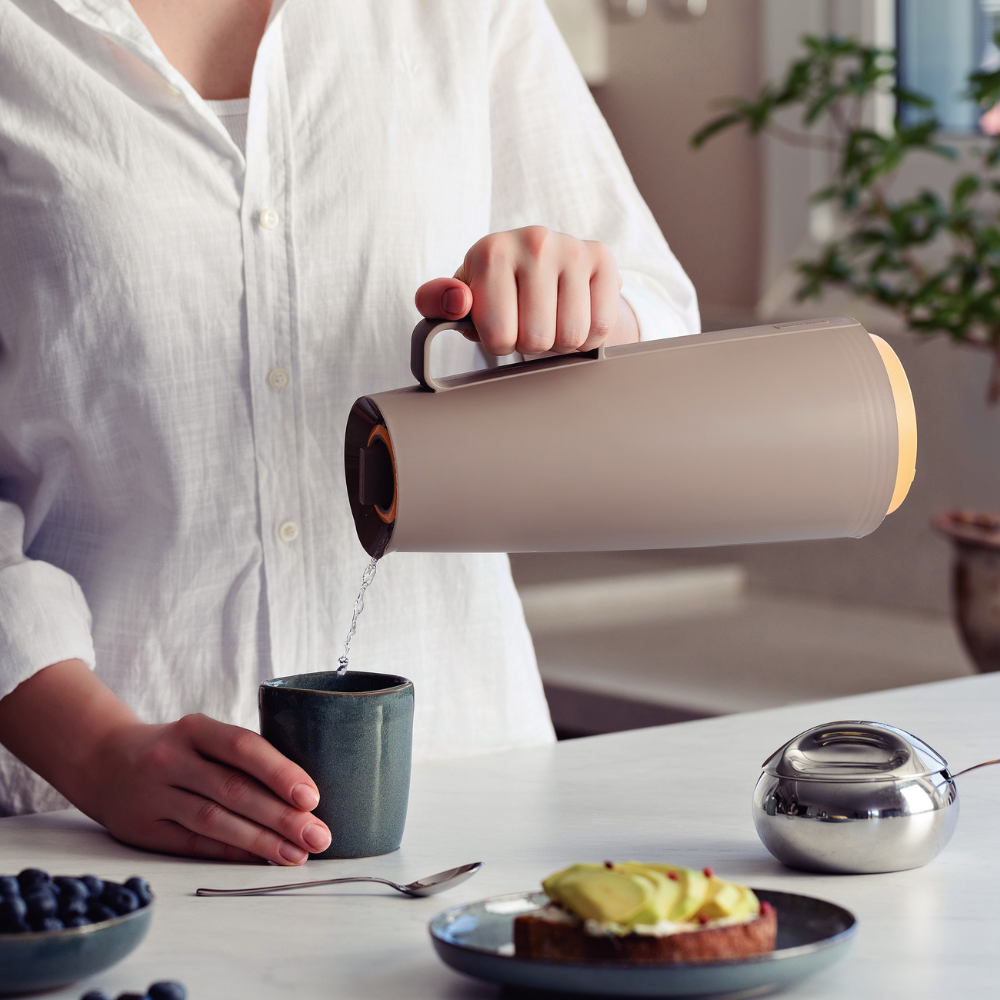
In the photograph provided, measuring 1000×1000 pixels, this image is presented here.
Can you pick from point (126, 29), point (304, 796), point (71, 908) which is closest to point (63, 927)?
point (71, 908)

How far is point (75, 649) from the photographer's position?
0.80 m

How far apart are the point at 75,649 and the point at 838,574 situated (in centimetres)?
205

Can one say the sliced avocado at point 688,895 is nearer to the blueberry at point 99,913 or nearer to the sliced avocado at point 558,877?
the sliced avocado at point 558,877

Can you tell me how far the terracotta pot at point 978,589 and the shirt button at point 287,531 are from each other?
4.04 ft

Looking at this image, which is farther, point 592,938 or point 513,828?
point 513,828

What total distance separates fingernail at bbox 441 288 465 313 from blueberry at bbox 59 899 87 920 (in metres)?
0.32

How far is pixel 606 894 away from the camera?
18.7 inches

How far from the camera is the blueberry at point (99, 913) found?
491 mm

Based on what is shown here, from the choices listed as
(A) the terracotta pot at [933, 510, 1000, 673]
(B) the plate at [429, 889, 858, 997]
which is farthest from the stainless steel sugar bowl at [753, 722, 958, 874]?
(A) the terracotta pot at [933, 510, 1000, 673]

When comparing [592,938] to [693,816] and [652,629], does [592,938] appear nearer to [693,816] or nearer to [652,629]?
[693,816]

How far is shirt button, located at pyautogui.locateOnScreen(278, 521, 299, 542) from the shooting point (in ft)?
2.97

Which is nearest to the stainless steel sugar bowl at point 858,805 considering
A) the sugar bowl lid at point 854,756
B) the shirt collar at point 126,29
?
the sugar bowl lid at point 854,756

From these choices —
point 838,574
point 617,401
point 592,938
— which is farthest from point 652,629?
point 592,938

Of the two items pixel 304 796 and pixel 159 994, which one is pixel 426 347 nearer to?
pixel 304 796
